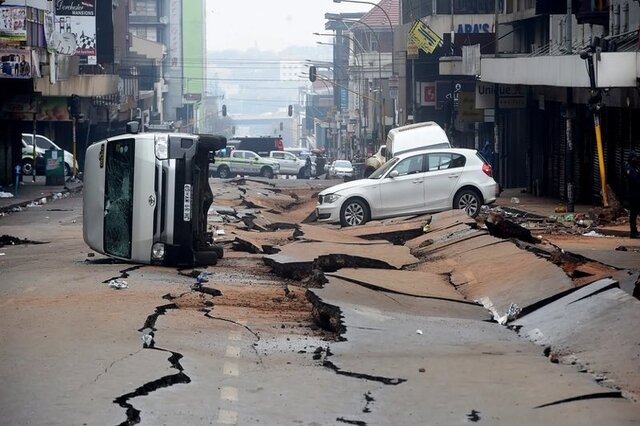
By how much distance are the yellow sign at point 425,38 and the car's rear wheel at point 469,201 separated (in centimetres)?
2726

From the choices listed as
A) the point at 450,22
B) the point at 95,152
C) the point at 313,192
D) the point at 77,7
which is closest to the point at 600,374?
the point at 95,152

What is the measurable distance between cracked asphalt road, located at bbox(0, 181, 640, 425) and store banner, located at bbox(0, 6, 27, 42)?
31.9 metres

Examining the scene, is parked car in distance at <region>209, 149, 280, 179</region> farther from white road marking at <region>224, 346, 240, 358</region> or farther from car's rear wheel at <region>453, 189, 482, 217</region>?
white road marking at <region>224, 346, 240, 358</region>

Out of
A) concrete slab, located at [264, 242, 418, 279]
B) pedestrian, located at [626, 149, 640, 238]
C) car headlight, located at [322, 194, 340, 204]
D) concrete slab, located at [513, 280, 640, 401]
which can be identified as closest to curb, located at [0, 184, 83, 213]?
car headlight, located at [322, 194, 340, 204]

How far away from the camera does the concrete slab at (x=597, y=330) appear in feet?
31.0

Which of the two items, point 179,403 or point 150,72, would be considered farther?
point 150,72

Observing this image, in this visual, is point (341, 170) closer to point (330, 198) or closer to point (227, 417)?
point (330, 198)

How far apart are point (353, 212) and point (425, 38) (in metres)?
27.3

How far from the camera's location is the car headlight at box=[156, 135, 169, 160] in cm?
1659

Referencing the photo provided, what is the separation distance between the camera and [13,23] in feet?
152

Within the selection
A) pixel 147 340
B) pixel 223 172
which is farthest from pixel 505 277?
pixel 223 172

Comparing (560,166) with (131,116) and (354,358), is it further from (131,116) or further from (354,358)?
(131,116)

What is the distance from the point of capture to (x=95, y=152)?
1697cm

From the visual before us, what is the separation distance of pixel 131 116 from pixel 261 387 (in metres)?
78.5
